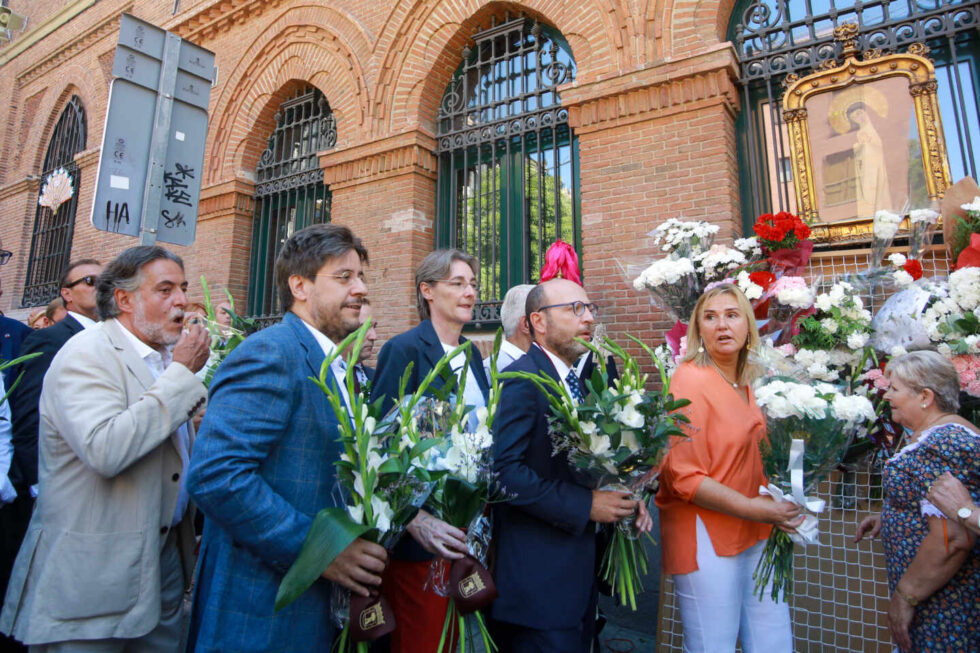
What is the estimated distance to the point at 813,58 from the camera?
16.7 ft

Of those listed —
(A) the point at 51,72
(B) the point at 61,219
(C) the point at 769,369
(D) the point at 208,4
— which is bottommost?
(C) the point at 769,369

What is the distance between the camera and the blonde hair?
8.61 ft

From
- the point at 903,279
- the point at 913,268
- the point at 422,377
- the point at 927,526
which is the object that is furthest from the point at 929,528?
the point at 422,377

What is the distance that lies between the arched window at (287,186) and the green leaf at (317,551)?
732 cm

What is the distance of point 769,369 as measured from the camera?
249 cm

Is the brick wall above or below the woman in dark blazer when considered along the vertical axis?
above

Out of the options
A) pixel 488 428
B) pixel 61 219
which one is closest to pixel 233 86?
pixel 61 219

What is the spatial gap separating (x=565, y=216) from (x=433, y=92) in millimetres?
2641

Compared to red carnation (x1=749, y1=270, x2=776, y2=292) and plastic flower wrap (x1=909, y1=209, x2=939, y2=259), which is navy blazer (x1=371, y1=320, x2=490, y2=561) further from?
plastic flower wrap (x1=909, y1=209, x2=939, y2=259)

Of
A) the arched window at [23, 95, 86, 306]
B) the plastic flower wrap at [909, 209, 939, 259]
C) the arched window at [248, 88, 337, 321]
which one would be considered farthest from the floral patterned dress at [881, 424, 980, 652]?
the arched window at [23, 95, 86, 306]

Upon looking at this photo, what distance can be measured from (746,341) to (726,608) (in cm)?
119

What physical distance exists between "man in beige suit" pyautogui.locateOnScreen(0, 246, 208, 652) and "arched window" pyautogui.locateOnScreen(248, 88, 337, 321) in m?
6.47

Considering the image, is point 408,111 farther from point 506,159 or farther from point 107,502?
point 107,502

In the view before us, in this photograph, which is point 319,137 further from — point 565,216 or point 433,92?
point 565,216
